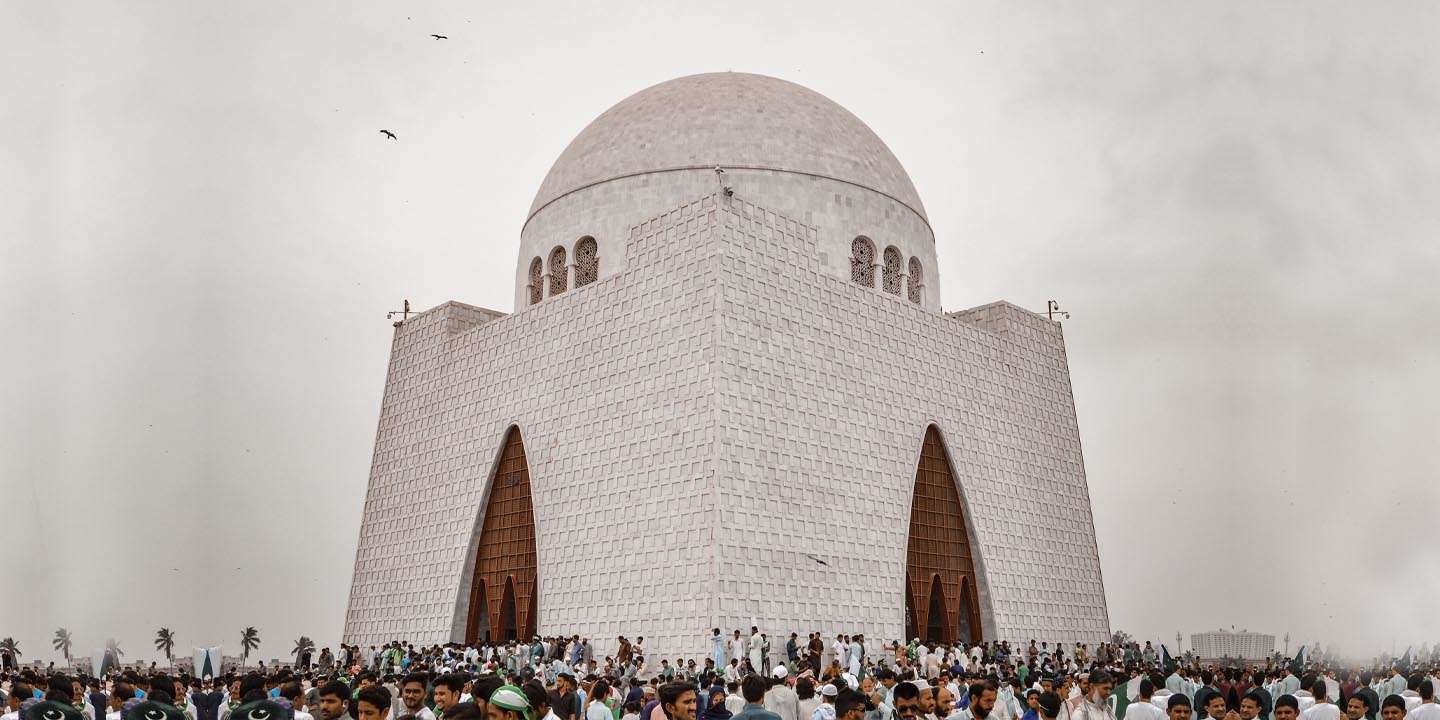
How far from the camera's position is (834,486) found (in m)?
20.0

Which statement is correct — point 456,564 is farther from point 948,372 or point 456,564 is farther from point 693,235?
point 948,372

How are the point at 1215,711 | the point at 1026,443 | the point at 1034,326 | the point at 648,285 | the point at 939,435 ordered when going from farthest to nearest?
the point at 1034,326
the point at 1026,443
the point at 939,435
the point at 648,285
the point at 1215,711

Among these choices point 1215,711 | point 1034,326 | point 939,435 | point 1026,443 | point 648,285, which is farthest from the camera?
point 1034,326

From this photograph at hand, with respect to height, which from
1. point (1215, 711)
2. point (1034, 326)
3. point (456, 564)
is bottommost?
point (1215, 711)

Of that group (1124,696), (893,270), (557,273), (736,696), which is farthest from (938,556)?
(736,696)

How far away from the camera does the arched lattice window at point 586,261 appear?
79.3 ft

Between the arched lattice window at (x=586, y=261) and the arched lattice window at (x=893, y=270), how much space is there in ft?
19.2

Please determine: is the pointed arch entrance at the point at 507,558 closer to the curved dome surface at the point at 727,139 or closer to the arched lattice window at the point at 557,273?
the arched lattice window at the point at 557,273

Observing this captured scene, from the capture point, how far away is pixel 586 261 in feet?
80.2

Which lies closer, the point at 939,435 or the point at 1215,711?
the point at 1215,711

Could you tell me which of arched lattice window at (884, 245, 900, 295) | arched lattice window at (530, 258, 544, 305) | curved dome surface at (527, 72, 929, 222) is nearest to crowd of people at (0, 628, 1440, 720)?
arched lattice window at (884, 245, 900, 295)

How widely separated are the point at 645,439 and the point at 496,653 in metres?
4.06

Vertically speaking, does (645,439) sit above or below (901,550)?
above

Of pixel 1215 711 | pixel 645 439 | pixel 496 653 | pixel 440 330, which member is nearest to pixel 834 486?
pixel 645 439
